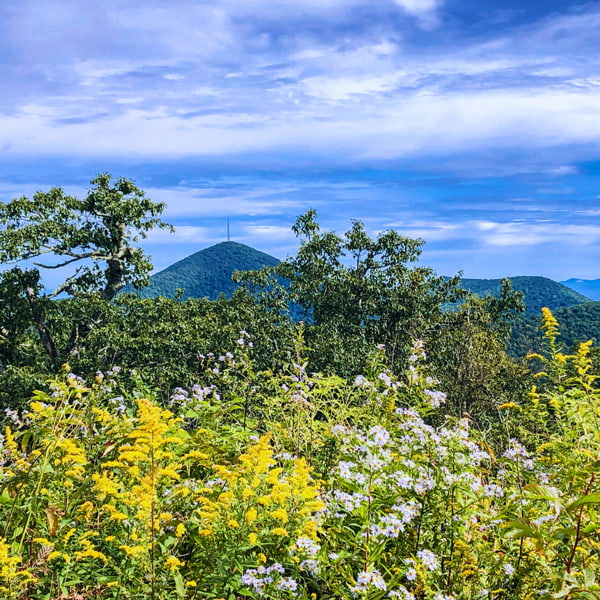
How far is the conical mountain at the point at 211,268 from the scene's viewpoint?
114 meters

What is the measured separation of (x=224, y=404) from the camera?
4.38 metres

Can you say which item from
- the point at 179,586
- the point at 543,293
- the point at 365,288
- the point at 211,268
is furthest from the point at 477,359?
the point at 211,268

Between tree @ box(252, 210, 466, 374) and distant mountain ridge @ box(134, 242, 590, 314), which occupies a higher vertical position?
tree @ box(252, 210, 466, 374)

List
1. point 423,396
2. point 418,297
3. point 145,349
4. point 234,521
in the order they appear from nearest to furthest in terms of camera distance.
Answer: point 234,521
point 423,396
point 145,349
point 418,297

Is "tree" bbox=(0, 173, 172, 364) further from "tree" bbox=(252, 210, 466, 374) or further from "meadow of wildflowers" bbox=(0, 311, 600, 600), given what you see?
"meadow of wildflowers" bbox=(0, 311, 600, 600)

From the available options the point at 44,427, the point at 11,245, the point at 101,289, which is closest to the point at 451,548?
the point at 44,427

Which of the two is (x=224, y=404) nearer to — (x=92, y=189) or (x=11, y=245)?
(x=11, y=245)

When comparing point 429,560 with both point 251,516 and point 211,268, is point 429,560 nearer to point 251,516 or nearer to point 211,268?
point 251,516

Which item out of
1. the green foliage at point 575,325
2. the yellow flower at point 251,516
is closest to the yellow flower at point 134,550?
the yellow flower at point 251,516

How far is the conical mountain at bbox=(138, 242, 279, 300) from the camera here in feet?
375

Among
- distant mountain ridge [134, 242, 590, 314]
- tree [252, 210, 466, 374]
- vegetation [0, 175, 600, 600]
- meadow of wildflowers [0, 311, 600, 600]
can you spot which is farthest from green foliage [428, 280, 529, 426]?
distant mountain ridge [134, 242, 590, 314]

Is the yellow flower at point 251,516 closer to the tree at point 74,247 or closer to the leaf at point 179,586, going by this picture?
the leaf at point 179,586

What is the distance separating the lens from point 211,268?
123m

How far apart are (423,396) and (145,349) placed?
45.8 ft
